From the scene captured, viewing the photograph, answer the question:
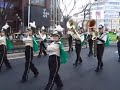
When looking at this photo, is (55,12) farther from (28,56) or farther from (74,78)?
(28,56)

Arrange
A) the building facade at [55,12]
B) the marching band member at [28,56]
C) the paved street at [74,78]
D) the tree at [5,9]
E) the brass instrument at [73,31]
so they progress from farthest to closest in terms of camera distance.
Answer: the building facade at [55,12] < the tree at [5,9] < the brass instrument at [73,31] < the marching band member at [28,56] < the paved street at [74,78]

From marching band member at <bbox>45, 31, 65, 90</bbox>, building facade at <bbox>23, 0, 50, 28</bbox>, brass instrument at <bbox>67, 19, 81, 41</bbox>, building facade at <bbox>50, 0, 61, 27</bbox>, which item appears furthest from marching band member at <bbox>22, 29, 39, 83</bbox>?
building facade at <bbox>50, 0, 61, 27</bbox>

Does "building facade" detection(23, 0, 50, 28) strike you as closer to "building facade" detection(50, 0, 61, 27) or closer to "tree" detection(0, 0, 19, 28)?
"tree" detection(0, 0, 19, 28)

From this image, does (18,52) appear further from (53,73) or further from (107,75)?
(53,73)

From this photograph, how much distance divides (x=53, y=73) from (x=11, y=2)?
30306 mm

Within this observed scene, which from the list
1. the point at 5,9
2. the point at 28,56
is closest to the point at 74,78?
the point at 28,56

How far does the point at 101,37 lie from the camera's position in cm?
1305

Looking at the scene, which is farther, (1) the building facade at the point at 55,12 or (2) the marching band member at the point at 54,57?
(1) the building facade at the point at 55,12

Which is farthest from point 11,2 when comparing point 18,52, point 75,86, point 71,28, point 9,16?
point 75,86

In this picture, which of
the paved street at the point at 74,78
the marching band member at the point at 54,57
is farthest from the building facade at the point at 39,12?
the marching band member at the point at 54,57

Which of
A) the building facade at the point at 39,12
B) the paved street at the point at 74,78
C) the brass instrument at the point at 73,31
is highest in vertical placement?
the building facade at the point at 39,12

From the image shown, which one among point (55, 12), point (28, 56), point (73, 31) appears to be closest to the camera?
point (28, 56)

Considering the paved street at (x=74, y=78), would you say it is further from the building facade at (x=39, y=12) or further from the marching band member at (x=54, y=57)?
the building facade at (x=39, y=12)

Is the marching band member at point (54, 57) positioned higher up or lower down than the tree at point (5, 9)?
lower down
